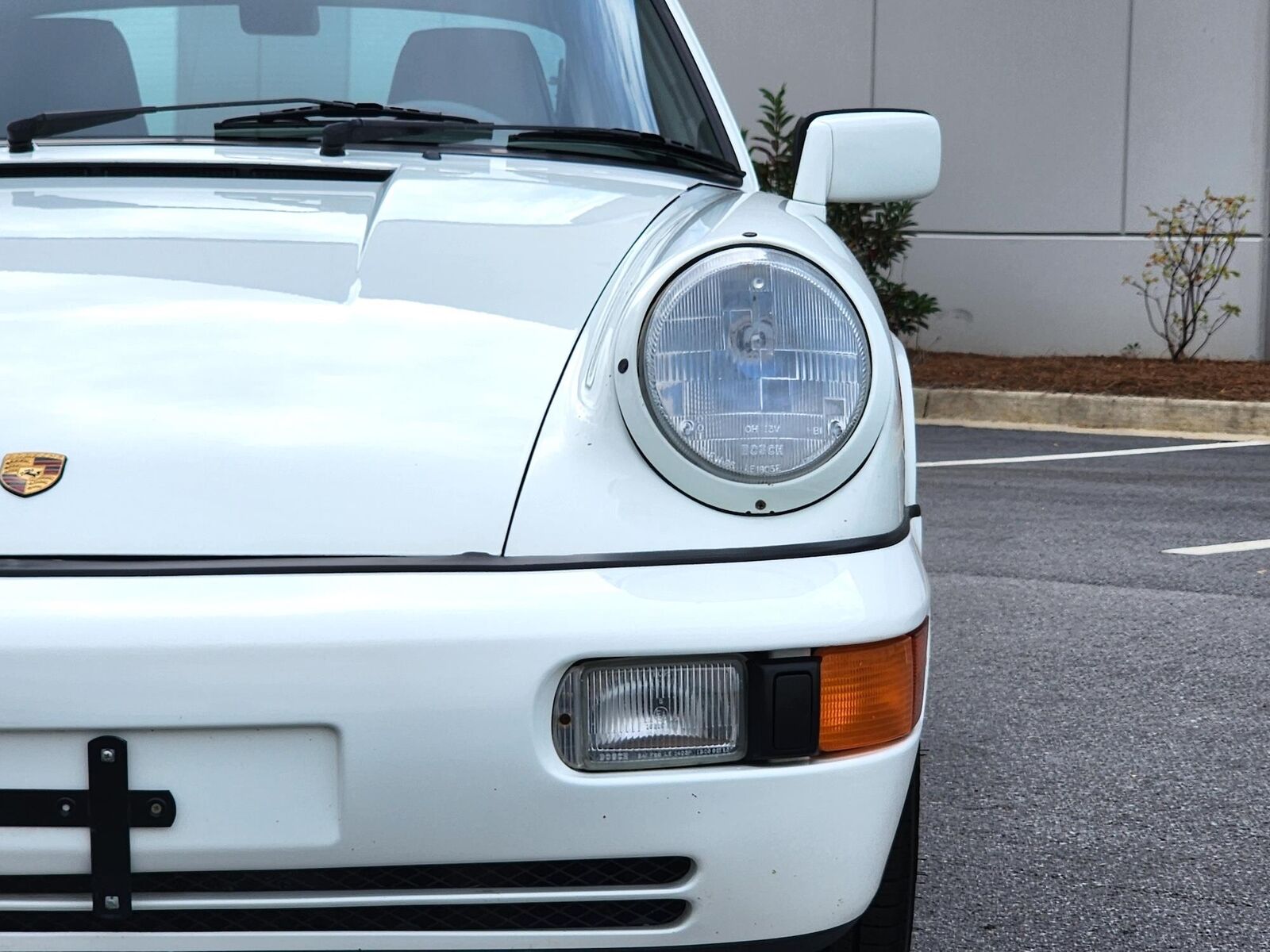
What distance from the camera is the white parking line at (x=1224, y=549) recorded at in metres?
5.17

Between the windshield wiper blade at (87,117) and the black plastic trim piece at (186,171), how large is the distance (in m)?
0.20

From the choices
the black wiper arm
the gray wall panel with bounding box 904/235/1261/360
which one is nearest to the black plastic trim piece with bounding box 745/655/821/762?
the black wiper arm

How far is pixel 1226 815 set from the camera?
2.80 meters

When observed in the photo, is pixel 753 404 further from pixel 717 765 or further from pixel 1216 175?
pixel 1216 175

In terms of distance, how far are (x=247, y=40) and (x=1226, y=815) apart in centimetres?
216

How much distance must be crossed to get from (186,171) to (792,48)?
35.5 feet

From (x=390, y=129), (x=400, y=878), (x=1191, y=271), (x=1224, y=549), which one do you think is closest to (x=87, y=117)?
(x=390, y=129)

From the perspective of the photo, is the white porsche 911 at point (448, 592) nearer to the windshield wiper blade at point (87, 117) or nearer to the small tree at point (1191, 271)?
the windshield wiper blade at point (87, 117)

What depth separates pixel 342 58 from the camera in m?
2.51

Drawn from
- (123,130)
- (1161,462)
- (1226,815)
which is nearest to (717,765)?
(123,130)

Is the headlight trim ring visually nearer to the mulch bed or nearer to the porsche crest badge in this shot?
the porsche crest badge

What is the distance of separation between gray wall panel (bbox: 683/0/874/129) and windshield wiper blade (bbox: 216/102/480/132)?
9889 mm

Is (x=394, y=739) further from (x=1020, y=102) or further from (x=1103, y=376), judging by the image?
(x=1020, y=102)

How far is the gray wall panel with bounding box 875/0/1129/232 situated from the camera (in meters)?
11.0
